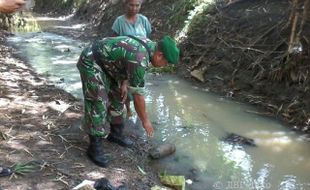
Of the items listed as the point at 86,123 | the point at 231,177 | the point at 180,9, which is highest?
the point at 180,9

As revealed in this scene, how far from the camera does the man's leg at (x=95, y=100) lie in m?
4.04

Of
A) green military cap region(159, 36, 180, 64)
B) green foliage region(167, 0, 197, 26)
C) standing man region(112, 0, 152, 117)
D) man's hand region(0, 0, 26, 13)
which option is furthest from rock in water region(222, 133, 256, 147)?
green foliage region(167, 0, 197, 26)

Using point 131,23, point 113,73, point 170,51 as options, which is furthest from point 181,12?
point 170,51

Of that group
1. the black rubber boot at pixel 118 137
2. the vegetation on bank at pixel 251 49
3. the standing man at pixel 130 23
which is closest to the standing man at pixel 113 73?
the black rubber boot at pixel 118 137

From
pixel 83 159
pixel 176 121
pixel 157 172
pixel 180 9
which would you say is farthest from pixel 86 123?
pixel 180 9

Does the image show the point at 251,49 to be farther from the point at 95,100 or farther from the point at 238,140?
the point at 95,100

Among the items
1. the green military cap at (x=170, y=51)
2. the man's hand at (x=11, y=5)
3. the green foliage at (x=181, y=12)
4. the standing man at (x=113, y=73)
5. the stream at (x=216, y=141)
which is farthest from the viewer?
the green foliage at (x=181, y=12)

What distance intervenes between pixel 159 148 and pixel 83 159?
3.15 feet

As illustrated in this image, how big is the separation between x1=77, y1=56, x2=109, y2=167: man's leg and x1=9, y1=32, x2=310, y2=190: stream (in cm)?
89

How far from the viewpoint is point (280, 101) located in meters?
6.42

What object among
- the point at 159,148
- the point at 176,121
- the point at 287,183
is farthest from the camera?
the point at 176,121

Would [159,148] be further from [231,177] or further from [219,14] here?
[219,14]

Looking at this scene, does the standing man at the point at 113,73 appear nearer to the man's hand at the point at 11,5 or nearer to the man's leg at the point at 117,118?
the man's leg at the point at 117,118

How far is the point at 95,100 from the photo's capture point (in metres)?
4.07
